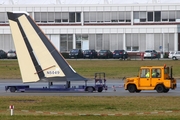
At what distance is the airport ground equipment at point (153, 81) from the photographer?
32750 mm

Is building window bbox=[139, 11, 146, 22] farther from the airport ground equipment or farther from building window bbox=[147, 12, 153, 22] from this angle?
the airport ground equipment

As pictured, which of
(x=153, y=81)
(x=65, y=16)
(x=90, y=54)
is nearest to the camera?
(x=153, y=81)

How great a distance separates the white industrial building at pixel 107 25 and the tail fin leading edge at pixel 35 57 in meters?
62.5

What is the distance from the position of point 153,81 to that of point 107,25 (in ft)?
215

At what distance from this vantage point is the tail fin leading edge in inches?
1332

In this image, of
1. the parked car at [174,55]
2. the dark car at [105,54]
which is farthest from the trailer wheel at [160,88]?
the dark car at [105,54]

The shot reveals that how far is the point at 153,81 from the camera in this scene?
108ft

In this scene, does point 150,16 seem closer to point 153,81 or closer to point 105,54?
point 105,54

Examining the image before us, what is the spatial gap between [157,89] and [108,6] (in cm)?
6647

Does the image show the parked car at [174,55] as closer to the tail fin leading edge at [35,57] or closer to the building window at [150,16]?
the building window at [150,16]

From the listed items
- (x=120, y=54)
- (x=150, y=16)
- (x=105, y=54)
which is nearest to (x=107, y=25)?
(x=150, y=16)

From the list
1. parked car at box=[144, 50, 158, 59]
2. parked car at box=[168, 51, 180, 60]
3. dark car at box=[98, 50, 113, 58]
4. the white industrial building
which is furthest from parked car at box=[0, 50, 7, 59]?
parked car at box=[168, 51, 180, 60]

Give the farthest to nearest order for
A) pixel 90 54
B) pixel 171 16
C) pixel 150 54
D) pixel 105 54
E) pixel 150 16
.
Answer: pixel 150 16, pixel 171 16, pixel 90 54, pixel 105 54, pixel 150 54

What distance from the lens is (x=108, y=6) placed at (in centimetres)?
9862
